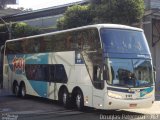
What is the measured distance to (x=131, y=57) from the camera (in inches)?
619

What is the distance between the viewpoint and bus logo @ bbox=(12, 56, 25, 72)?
23.1 metres

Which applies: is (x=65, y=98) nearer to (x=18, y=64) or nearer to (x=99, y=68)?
(x=99, y=68)

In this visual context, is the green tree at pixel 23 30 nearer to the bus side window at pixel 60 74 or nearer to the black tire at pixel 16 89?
the black tire at pixel 16 89

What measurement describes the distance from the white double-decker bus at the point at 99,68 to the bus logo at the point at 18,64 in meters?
3.13

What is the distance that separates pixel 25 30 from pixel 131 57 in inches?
925

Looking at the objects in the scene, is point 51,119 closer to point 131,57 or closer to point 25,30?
point 131,57

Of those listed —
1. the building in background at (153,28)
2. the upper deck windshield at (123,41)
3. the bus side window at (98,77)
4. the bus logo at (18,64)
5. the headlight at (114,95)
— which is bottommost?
the headlight at (114,95)

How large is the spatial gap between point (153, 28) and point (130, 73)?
55.1 feet

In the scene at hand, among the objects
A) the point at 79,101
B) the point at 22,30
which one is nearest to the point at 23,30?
the point at 22,30

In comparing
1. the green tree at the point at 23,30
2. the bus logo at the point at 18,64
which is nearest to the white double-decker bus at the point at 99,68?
the bus logo at the point at 18,64

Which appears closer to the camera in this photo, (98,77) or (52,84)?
(98,77)

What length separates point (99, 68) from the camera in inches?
608

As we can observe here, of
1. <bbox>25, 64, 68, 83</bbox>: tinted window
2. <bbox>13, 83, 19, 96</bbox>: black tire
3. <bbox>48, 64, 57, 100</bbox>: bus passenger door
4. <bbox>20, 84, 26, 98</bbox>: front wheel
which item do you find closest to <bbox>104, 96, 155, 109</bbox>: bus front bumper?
<bbox>25, 64, 68, 83</bbox>: tinted window

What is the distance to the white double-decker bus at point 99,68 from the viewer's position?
595 inches
